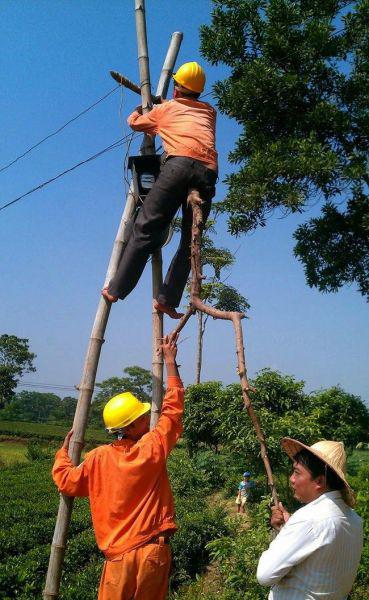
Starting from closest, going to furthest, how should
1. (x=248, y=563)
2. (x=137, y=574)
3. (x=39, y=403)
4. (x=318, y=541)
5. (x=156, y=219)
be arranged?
(x=318, y=541), (x=137, y=574), (x=156, y=219), (x=248, y=563), (x=39, y=403)

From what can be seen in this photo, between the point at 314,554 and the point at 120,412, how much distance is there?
47.6 inches

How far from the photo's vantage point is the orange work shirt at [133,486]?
2.72 meters

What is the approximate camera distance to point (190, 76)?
342cm

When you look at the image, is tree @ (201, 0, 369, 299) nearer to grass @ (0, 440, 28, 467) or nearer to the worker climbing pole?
the worker climbing pole

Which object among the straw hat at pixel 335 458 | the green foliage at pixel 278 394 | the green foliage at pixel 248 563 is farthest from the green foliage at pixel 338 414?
the straw hat at pixel 335 458

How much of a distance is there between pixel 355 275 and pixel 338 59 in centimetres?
306

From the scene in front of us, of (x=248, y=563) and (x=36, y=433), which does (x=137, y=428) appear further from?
(x=36, y=433)

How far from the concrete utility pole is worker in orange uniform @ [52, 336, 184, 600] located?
1.36 ft

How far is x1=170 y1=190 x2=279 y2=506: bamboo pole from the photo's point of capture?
2254mm

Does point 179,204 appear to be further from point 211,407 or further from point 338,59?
point 211,407

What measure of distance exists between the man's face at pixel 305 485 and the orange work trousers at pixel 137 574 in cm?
87

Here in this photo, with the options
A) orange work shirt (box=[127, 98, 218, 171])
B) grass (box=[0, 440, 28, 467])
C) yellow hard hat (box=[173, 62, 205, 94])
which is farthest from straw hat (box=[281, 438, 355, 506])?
grass (box=[0, 440, 28, 467])

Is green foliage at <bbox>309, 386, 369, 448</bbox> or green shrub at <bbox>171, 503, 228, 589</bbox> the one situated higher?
green foliage at <bbox>309, 386, 369, 448</bbox>

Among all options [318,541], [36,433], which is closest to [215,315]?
[318,541]
